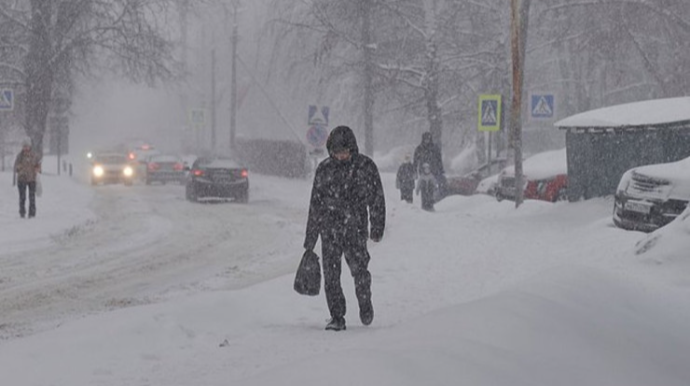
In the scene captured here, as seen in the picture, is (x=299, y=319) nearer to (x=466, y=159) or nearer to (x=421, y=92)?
(x=421, y=92)

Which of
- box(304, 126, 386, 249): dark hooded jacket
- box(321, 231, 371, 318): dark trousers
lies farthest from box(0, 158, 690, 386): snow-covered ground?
box(304, 126, 386, 249): dark hooded jacket

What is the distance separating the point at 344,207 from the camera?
8078 millimetres

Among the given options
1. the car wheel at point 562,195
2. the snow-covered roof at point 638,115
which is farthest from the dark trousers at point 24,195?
the car wheel at point 562,195

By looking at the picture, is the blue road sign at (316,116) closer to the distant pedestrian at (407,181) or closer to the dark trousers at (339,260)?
the distant pedestrian at (407,181)

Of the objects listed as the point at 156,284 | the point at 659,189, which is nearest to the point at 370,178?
the point at 156,284

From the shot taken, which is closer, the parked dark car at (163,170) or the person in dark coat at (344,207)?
the person in dark coat at (344,207)

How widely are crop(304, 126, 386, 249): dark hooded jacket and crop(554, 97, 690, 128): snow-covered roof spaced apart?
405 inches

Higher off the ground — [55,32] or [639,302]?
[55,32]

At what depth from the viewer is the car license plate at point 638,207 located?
46.7 ft

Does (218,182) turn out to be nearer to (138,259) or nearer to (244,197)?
(244,197)

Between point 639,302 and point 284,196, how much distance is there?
Answer: 73.9 ft

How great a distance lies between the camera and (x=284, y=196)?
30859mm

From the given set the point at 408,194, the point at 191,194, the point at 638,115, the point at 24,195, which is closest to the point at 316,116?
the point at 408,194

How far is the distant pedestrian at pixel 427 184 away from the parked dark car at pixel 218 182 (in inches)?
307
